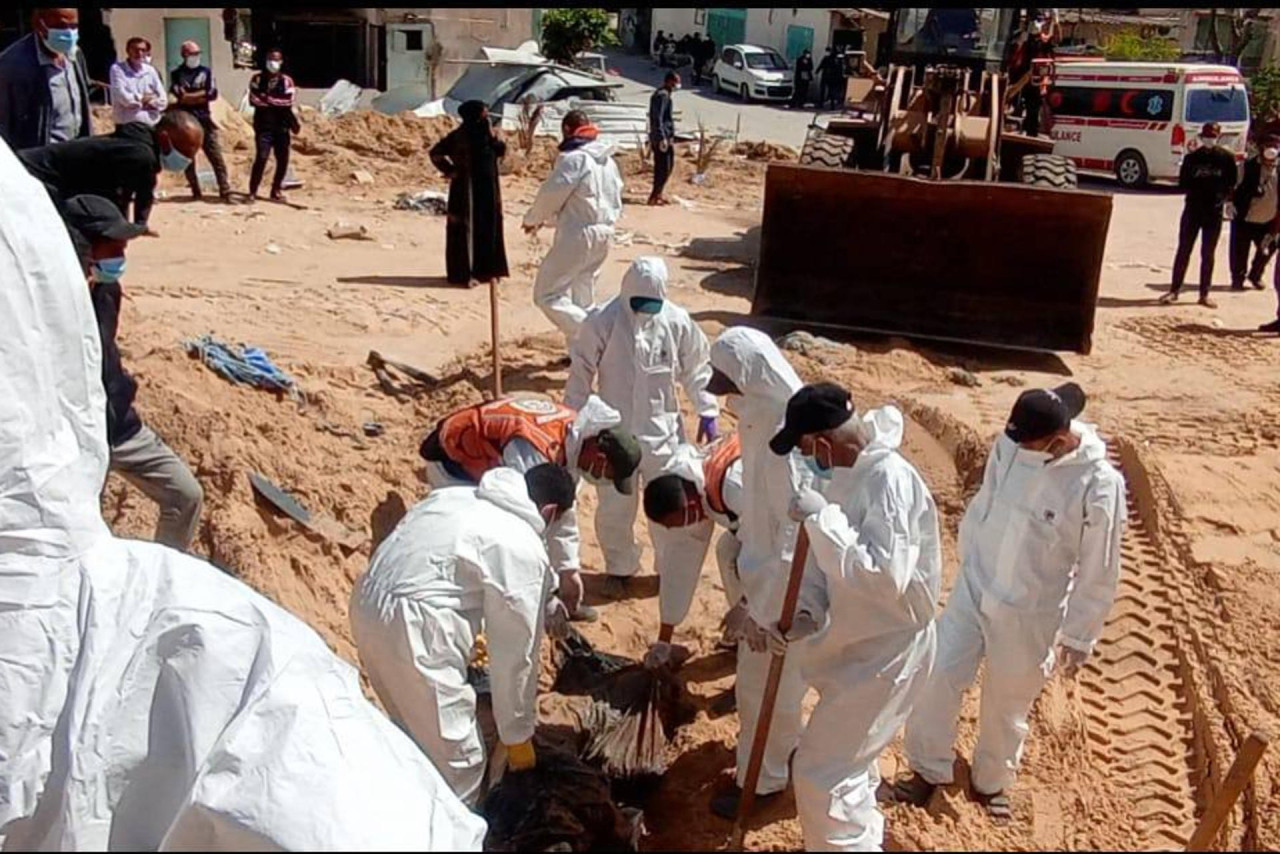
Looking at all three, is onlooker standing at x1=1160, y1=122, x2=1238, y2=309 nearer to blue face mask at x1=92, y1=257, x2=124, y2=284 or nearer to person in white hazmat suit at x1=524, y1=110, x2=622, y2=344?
person in white hazmat suit at x1=524, y1=110, x2=622, y2=344

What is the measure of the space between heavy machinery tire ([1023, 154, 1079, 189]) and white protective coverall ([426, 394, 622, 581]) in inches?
286

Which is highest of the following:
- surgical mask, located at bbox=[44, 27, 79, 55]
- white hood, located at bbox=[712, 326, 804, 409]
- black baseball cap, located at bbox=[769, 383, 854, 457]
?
surgical mask, located at bbox=[44, 27, 79, 55]

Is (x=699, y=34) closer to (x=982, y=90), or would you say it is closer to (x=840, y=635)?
(x=982, y=90)

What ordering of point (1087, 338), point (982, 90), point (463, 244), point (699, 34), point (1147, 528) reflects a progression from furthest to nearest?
point (699, 34) < point (982, 90) < point (463, 244) < point (1087, 338) < point (1147, 528)

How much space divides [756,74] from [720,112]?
8.14ft

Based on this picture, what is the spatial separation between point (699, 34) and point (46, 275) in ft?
123

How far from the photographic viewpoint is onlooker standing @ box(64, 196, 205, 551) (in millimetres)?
4402

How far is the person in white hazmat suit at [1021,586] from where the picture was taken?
4559mm

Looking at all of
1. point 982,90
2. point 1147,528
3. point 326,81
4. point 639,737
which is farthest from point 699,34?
point 639,737

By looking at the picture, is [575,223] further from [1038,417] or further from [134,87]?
[134,87]

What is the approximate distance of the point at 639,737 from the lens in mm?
5078

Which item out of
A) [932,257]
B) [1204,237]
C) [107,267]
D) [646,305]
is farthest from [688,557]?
[1204,237]

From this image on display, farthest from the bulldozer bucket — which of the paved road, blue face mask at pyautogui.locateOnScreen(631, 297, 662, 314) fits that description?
the paved road

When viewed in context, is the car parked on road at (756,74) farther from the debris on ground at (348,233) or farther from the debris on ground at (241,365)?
the debris on ground at (241,365)
